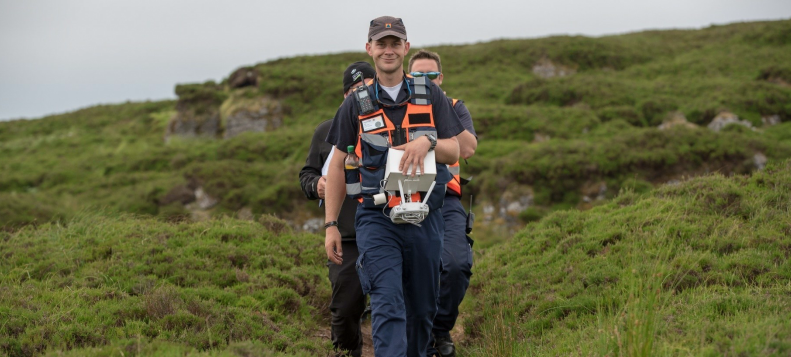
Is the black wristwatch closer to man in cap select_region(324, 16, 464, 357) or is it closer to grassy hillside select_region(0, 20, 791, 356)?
man in cap select_region(324, 16, 464, 357)

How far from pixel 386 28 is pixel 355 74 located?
5.10 ft

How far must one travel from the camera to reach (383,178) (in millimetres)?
4992

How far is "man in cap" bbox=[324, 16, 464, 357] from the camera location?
489 cm

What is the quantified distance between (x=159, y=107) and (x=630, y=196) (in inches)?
2160

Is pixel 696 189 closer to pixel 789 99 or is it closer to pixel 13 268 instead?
pixel 13 268

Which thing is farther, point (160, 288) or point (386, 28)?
point (160, 288)

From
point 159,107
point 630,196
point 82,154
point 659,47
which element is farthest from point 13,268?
point 159,107

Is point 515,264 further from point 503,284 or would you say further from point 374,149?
point 374,149

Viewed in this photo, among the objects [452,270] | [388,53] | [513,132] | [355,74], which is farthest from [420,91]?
[513,132]

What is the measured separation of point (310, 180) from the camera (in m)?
6.63

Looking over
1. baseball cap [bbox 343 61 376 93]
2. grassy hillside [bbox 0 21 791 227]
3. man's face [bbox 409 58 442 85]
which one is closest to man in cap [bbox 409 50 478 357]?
baseball cap [bbox 343 61 376 93]

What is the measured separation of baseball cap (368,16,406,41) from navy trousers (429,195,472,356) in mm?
2245

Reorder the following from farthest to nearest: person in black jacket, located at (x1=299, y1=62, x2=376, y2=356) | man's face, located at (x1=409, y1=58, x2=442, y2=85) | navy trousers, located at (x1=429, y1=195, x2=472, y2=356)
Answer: man's face, located at (x1=409, y1=58, x2=442, y2=85)
navy trousers, located at (x1=429, y1=195, x2=472, y2=356)
person in black jacket, located at (x1=299, y1=62, x2=376, y2=356)

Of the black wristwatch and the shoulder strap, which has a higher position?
the shoulder strap
